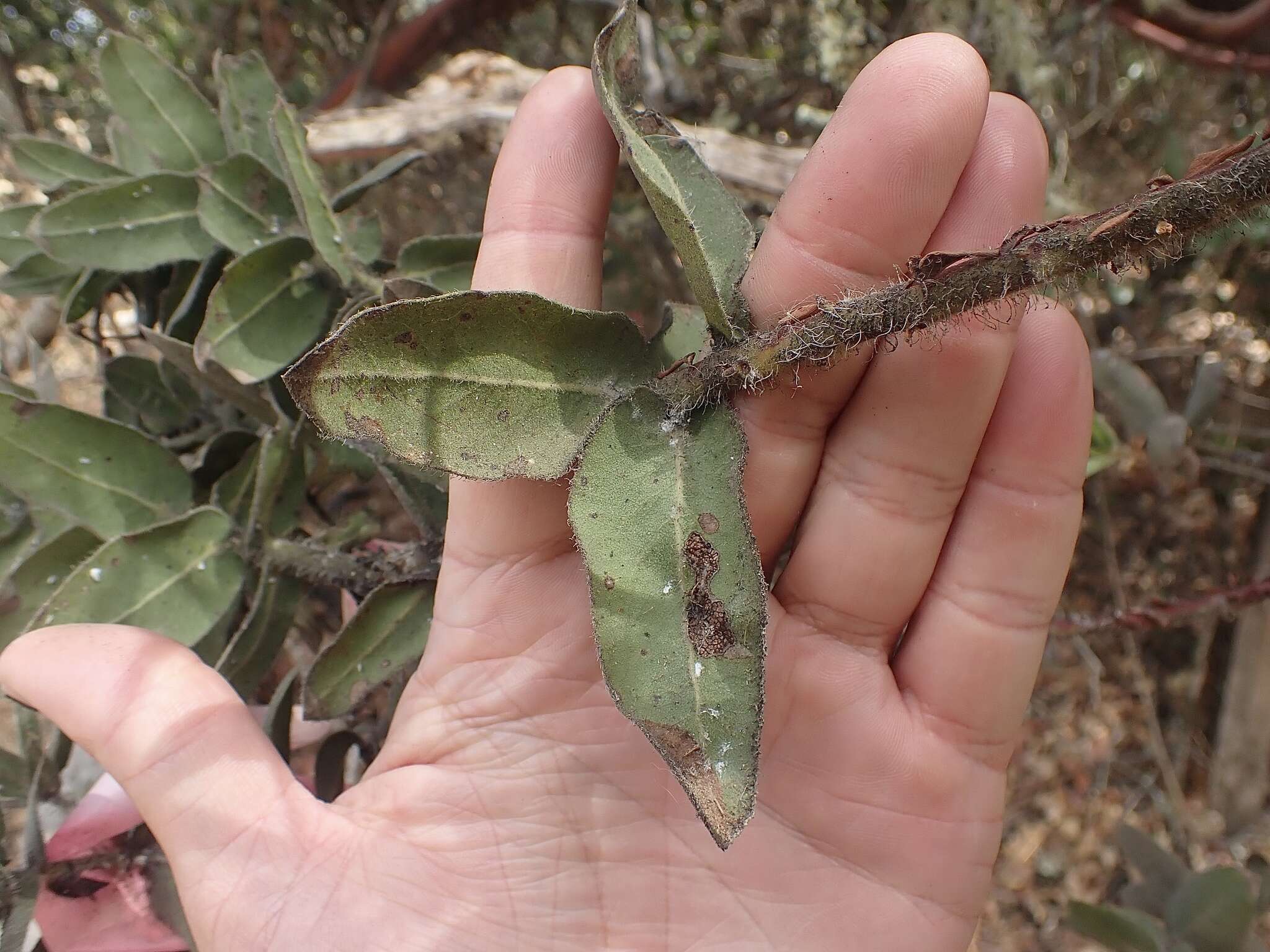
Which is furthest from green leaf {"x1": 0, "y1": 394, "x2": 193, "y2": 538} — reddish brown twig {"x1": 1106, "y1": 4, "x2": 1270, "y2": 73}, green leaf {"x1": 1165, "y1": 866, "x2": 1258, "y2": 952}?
reddish brown twig {"x1": 1106, "y1": 4, "x2": 1270, "y2": 73}

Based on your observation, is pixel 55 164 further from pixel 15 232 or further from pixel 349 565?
A: pixel 349 565

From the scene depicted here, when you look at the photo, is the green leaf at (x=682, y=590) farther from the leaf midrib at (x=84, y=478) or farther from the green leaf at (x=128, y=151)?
the green leaf at (x=128, y=151)

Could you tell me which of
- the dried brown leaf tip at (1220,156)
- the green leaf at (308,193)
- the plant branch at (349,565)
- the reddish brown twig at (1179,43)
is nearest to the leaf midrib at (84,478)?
the plant branch at (349,565)

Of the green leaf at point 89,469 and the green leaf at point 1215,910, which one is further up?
the green leaf at point 89,469

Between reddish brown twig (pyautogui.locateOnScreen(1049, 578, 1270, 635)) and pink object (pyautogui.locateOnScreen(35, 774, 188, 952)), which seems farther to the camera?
reddish brown twig (pyautogui.locateOnScreen(1049, 578, 1270, 635))

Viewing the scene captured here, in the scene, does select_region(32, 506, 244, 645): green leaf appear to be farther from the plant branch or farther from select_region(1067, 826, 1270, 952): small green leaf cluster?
select_region(1067, 826, 1270, 952): small green leaf cluster

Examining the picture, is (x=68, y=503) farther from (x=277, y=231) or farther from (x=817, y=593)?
(x=817, y=593)
